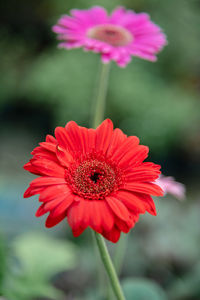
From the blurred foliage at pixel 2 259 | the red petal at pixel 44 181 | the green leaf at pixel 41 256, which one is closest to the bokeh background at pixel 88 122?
the green leaf at pixel 41 256

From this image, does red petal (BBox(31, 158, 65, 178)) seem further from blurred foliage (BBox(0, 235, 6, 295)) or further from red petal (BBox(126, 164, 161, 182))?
blurred foliage (BBox(0, 235, 6, 295))

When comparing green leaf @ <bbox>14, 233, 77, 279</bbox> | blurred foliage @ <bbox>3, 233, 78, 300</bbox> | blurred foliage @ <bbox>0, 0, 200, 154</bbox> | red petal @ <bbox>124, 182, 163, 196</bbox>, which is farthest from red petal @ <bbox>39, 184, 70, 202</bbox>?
blurred foliage @ <bbox>0, 0, 200, 154</bbox>

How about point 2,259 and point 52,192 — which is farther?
point 2,259

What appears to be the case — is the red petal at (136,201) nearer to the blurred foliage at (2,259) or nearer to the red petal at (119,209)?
the red petal at (119,209)

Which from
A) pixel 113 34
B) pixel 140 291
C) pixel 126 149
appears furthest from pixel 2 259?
pixel 113 34

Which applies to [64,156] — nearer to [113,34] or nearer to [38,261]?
[113,34]

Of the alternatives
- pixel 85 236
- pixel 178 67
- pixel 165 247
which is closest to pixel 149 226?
pixel 165 247

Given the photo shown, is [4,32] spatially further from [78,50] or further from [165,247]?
[165,247]
